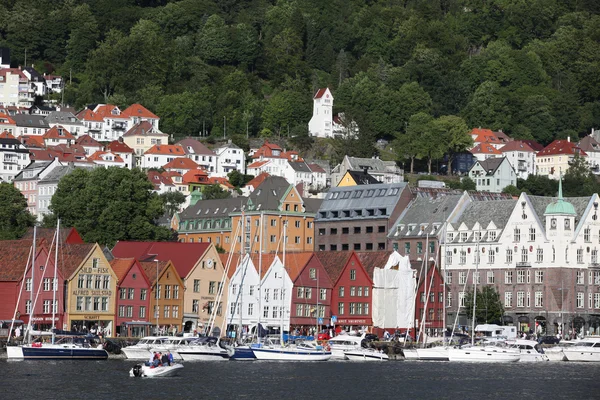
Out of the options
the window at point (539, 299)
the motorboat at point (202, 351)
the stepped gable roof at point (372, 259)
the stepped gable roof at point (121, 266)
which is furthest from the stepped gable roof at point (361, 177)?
the motorboat at point (202, 351)

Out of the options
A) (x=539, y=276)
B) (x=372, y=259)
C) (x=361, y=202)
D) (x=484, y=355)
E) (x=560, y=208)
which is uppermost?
(x=361, y=202)

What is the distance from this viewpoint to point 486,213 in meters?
134

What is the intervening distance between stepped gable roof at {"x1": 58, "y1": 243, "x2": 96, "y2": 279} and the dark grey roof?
39192mm

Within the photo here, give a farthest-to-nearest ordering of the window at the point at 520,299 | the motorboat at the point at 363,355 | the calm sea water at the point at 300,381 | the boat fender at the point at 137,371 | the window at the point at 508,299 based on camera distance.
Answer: the window at the point at 508,299
the window at the point at 520,299
the motorboat at the point at 363,355
the boat fender at the point at 137,371
the calm sea water at the point at 300,381

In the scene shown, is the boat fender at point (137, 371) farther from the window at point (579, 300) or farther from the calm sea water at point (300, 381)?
the window at point (579, 300)

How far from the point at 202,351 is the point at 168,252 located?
25.3 metres

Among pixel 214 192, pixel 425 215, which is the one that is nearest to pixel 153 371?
pixel 425 215

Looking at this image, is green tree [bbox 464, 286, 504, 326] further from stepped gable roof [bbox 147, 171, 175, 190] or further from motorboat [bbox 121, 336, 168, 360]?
stepped gable roof [bbox 147, 171, 175, 190]

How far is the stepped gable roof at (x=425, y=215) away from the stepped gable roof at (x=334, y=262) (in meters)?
13.0

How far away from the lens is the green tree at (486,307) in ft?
408

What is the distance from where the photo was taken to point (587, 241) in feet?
415

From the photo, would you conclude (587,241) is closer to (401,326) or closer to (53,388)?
(401,326)

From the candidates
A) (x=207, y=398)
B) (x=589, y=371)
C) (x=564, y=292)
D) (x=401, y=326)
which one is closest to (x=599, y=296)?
(x=564, y=292)

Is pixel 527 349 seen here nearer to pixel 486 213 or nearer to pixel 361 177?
pixel 486 213
